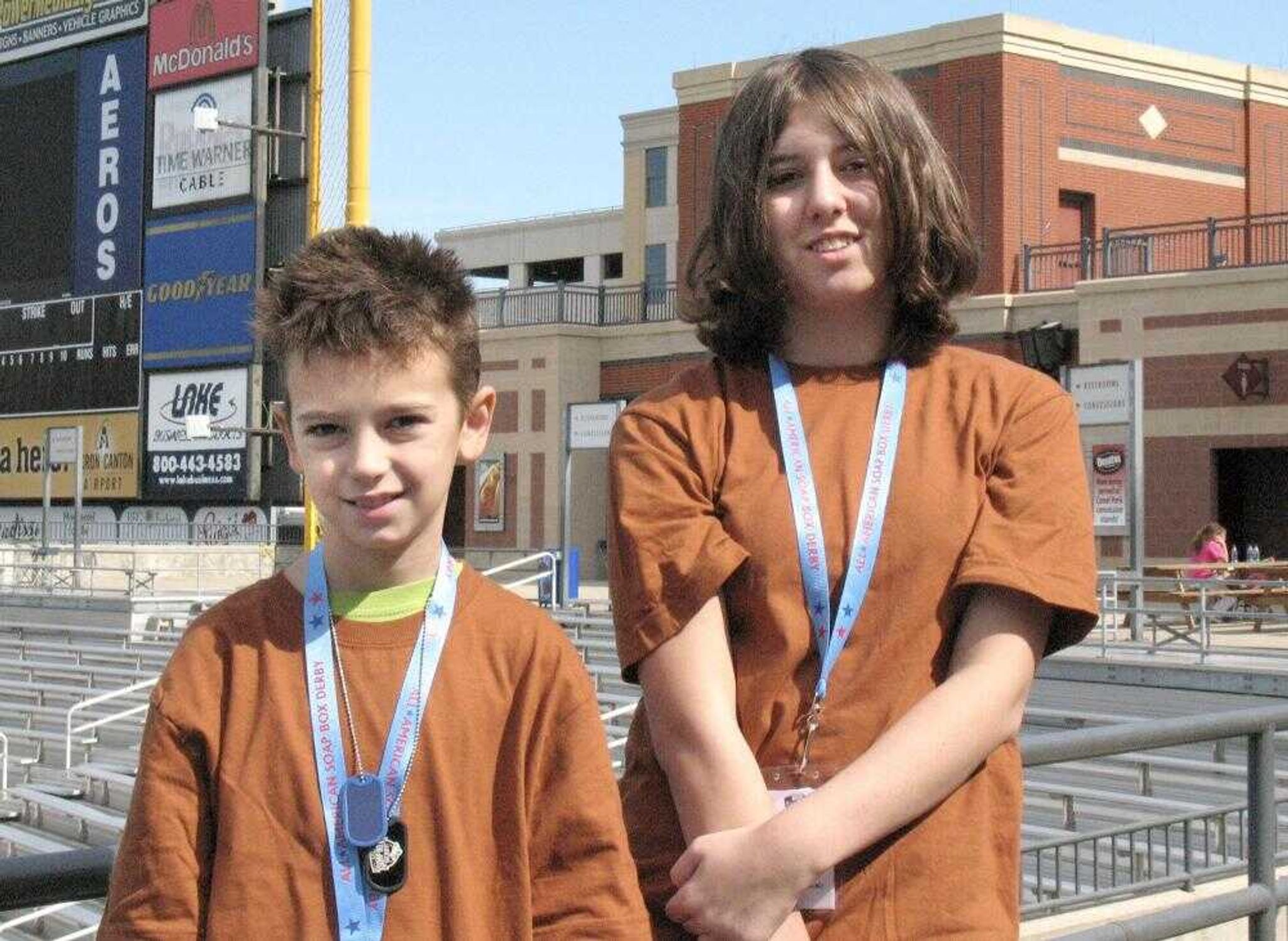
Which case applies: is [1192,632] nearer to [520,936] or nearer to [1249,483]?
[1249,483]

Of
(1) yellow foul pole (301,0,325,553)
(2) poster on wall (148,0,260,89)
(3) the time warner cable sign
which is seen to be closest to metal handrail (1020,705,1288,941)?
(1) yellow foul pole (301,0,325,553)

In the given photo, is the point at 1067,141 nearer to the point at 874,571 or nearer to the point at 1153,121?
the point at 1153,121

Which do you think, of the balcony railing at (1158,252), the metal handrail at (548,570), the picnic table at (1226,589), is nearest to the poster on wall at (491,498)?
the balcony railing at (1158,252)

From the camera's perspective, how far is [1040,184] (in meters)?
36.3

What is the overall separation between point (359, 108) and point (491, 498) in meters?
27.1

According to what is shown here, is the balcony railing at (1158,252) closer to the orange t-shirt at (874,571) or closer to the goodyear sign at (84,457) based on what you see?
the goodyear sign at (84,457)

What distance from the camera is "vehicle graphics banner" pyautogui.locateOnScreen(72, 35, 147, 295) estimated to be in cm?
3769

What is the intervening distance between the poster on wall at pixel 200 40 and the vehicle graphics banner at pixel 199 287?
2.55m

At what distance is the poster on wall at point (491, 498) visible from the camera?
41.5 metres

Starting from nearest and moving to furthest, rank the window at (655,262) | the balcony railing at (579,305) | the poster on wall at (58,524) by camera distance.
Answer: the poster on wall at (58,524), the balcony railing at (579,305), the window at (655,262)

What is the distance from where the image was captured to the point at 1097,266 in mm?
34750

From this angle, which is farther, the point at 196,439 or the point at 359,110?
the point at 196,439

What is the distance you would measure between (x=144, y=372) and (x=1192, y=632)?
2359 cm

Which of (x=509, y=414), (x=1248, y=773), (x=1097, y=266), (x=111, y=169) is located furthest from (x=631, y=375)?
(x=1248, y=773)
